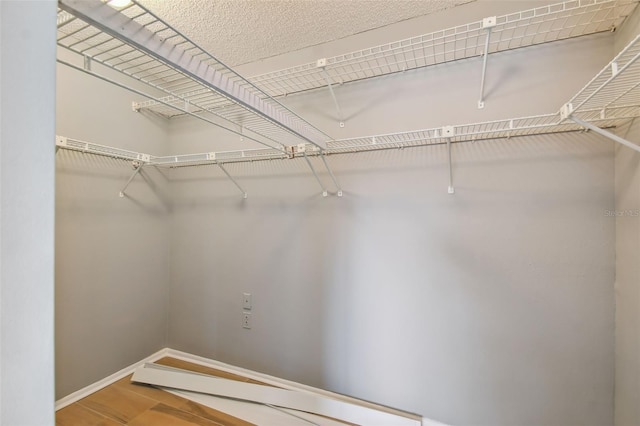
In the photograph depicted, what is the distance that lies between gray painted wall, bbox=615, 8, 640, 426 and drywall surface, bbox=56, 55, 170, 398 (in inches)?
109

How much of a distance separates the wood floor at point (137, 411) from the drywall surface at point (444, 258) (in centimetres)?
42

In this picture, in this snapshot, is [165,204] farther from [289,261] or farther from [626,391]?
[626,391]

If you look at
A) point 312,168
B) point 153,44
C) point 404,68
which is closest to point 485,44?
point 404,68

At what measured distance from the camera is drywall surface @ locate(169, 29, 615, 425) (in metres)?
1.25

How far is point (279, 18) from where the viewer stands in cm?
151

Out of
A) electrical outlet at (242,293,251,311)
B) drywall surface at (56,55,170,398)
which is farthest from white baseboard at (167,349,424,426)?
electrical outlet at (242,293,251,311)

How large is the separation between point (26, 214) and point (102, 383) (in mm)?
2103

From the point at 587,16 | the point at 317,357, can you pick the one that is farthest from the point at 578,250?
the point at 317,357

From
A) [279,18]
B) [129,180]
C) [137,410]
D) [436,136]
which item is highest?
[279,18]

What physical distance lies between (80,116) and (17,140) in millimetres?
1818

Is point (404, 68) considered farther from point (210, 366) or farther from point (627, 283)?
point (210, 366)

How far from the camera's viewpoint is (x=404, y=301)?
154 centimetres

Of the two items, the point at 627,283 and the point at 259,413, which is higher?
the point at 627,283

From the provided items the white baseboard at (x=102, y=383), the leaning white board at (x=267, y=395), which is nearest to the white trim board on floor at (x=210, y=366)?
the white baseboard at (x=102, y=383)
